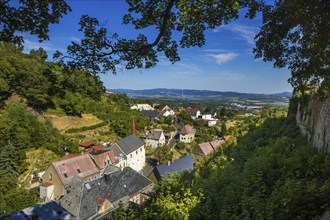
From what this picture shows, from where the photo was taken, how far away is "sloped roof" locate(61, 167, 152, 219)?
60.3 feet

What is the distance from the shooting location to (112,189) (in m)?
21.2

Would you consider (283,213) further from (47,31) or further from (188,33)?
(47,31)

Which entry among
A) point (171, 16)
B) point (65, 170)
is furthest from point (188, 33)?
point (65, 170)

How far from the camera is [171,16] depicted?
15.6ft

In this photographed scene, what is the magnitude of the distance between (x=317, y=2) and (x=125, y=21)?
3248 millimetres

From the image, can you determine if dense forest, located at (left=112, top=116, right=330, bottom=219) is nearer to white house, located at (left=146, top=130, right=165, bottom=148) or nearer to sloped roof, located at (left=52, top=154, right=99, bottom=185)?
sloped roof, located at (left=52, top=154, right=99, bottom=185)

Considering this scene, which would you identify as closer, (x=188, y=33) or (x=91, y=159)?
(x=188, y=33)

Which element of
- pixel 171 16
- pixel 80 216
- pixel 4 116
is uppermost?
pixel 171 16

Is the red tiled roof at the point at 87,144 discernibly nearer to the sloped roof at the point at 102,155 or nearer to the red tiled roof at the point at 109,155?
the red tiled roof at the point at 109,155

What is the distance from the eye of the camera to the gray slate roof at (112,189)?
1845 centimetres

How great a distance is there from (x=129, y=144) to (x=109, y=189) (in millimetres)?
16533

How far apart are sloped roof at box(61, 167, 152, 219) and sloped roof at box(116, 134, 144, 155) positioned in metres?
11.2

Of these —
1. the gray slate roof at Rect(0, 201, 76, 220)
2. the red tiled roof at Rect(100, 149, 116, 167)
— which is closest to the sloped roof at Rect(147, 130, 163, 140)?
the red tiled roof at Rect(100, 149, 116, 167)

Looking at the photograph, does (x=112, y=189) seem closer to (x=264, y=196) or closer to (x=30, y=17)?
(x=264, y=196)
